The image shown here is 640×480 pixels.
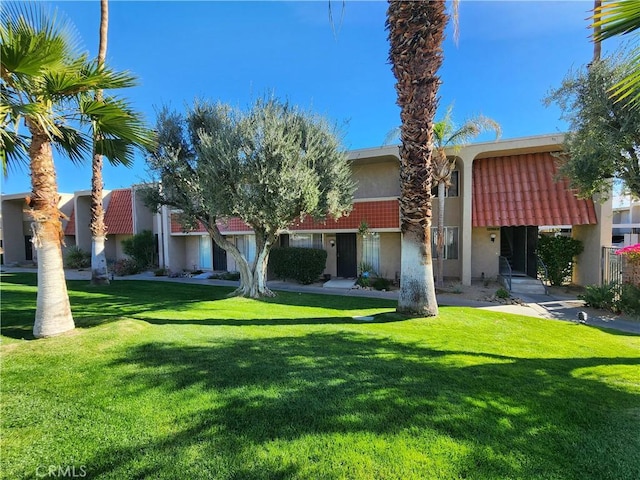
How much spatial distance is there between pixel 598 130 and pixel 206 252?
20415mm

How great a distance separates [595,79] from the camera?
28.2ft

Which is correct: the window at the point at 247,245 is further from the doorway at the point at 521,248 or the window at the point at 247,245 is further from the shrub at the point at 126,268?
the doorway at the point at 521,248

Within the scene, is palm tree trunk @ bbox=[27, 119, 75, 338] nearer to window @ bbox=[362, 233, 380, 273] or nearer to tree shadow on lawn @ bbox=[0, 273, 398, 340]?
tree shadow on lawn @ bbox=[0, 273, 398, 340]

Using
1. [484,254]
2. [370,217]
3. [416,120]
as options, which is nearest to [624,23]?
[416,120]

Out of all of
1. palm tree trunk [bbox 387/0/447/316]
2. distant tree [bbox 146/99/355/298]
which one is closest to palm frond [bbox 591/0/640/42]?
palm tree trunk [bbox 387/0/447/316]

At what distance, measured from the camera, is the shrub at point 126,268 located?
2023 centimetres

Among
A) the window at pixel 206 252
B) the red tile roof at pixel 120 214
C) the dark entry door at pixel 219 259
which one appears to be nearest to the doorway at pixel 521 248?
the dark entry door at pixel 219 259

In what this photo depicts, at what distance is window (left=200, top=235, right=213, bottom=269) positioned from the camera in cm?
2097

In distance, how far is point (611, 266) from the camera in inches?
475

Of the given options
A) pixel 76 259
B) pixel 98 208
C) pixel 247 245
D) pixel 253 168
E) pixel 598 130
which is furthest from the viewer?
pixel 76 259

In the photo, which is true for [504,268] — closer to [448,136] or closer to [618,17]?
[448,136]

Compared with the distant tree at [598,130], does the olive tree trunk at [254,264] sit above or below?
below

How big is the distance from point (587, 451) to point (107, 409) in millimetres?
4868

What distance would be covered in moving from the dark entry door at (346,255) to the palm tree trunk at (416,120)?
9.05 m
